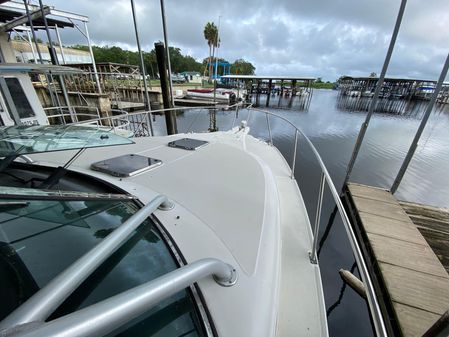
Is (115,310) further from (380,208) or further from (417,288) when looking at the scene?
(380,208)

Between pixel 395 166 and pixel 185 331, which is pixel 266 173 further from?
pixel 395 166

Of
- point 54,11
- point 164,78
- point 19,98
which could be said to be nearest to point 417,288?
point 164,78

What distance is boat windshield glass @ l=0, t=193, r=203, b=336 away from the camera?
0.68 meters

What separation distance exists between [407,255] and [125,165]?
3929 millimetres

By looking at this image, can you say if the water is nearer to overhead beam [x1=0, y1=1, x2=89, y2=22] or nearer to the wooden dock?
the wooden dock

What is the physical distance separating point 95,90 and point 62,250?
50.9 feet

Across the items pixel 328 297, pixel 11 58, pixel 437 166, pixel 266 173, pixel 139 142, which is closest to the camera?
pixel 266 173

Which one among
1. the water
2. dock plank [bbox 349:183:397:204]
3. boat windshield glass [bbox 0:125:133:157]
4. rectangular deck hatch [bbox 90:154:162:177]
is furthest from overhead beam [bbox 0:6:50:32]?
dock plank [bbox 349:183:397:204]

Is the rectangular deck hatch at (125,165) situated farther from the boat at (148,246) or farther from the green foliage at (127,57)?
the green foliage at (127,57)

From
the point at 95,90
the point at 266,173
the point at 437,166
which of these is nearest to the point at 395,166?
the point at 437,166

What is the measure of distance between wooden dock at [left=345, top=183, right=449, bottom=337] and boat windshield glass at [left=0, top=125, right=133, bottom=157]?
336 cm

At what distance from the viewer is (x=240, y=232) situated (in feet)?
4.33

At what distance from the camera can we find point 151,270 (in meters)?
0.88

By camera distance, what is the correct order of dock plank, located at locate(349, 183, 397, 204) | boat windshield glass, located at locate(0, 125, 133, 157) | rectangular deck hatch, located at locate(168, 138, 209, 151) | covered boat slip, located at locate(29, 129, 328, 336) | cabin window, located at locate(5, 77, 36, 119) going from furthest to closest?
cabin window, located at locate(5, 77, 36, 119) < dock plank, located at locate(349, 183, 397, 204) < rectangular deck hatch, located at locate(168, 138, 209, 151) < boat windshield glass, located at locate(0, 125, 133, 157) < covered boat slip, located at locate(29, 129, 328, 336)
